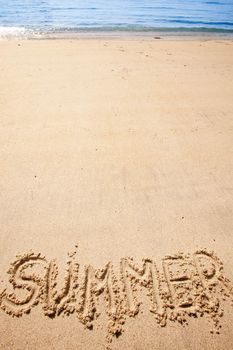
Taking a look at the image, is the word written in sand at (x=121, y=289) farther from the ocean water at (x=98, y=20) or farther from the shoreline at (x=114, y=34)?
the ocean water at (x=98, y=20)

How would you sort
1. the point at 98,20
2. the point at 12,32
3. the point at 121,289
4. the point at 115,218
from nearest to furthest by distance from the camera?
the point at 121,289 < the point at 115,218 < the point at 12,32 < the point at 98,20

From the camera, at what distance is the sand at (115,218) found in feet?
7.78

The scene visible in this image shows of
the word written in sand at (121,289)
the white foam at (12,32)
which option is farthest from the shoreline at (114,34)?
the word written in sand at (121,289)

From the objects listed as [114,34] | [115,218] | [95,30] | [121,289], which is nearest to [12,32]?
[95,30]

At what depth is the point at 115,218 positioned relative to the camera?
3.13m

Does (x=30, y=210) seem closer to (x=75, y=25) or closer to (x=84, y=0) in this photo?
(x=75, y=25)

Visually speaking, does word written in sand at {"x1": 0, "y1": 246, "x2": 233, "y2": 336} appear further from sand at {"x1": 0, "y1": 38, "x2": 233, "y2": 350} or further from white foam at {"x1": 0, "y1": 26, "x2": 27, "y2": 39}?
white foam at {"x1": 0, "y1": 26, "x2": 27, "y2": 39}

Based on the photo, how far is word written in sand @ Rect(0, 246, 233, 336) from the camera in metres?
2.42

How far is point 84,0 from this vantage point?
983 inches

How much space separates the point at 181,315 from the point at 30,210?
1.81 metres

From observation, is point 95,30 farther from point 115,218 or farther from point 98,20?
point 115,218

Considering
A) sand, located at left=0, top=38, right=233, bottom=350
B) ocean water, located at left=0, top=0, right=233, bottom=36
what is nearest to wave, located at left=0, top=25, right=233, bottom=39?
ocean water, located at left=0, top=0, right=233, bottom=36

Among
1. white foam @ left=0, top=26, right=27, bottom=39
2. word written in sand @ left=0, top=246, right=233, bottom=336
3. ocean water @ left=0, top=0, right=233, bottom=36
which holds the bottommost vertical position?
word written in sand @ left=0, top=246, right=233, bottom=336

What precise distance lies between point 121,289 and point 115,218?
0.78 metres
